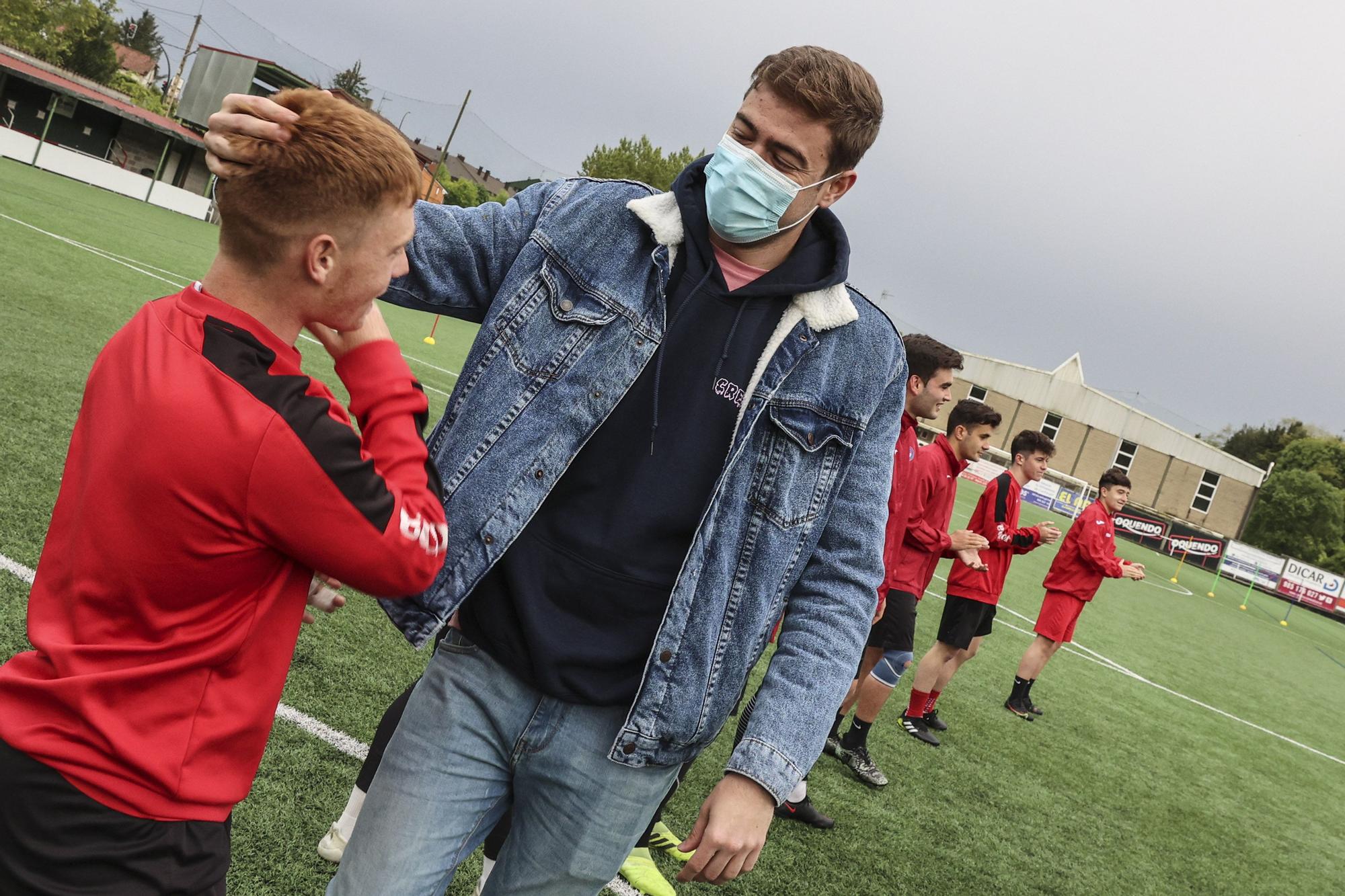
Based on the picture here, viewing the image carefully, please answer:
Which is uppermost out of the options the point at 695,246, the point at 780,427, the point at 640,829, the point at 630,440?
the point at 695,246

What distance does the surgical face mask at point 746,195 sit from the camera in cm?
205

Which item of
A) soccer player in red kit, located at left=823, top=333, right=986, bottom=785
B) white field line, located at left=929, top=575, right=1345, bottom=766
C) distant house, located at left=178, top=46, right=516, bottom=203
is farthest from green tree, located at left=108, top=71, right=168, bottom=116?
soccer player in red kit, located at left=823, top=333, right=986, bottom=785

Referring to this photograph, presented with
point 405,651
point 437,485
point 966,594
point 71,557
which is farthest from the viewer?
point 966,594

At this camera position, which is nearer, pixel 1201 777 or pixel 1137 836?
pixel 1137 836

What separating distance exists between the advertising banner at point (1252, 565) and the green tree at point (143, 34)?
11508 centimetres

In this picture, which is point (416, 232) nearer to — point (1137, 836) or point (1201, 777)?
point (1137, 836)

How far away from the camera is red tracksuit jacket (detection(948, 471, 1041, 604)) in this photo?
7316 millimetres

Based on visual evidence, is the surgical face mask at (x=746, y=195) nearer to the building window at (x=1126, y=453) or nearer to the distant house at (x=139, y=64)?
the building window at (x=1126, y=453)

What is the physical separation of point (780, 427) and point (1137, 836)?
254 inches

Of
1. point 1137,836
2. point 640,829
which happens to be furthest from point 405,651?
point 1137,836

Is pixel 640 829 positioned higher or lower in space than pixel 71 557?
lower

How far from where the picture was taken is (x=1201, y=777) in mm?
8930

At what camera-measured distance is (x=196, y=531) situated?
1372 millimetres

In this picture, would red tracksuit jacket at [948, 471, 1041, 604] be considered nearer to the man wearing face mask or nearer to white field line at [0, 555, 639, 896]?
white field line at [0, 555, 639, 896]
